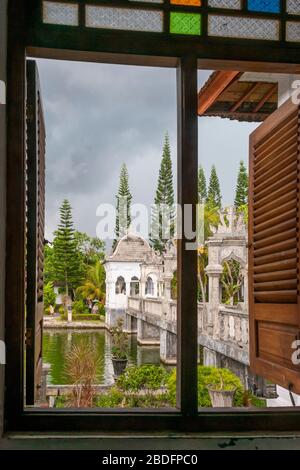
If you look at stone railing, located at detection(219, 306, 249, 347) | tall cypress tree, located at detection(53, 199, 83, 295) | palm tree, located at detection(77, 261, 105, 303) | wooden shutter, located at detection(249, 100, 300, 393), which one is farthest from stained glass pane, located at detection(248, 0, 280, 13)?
palm tree, located at detection(77, 261, 105, 303)

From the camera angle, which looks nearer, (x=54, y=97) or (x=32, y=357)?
(x=32, y=357)

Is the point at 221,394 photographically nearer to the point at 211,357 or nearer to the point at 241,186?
the point at 211,357

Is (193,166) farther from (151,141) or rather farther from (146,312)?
(151,141)

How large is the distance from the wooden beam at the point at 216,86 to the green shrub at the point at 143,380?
492cm

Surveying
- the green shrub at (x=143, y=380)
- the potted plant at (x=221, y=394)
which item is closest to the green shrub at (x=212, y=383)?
the potted plant at (x=221, y=394)

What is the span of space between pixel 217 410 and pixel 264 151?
47.3 inches

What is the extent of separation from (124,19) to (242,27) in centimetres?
39

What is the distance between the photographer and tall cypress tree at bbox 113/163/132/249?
76.2 ft

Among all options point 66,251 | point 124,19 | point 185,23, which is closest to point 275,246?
point 185,23

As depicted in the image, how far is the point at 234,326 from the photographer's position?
8.36 m

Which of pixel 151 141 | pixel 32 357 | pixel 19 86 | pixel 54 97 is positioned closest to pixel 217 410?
pixel 32 357

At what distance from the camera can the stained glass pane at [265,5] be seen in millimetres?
1798

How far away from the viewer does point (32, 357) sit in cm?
180
